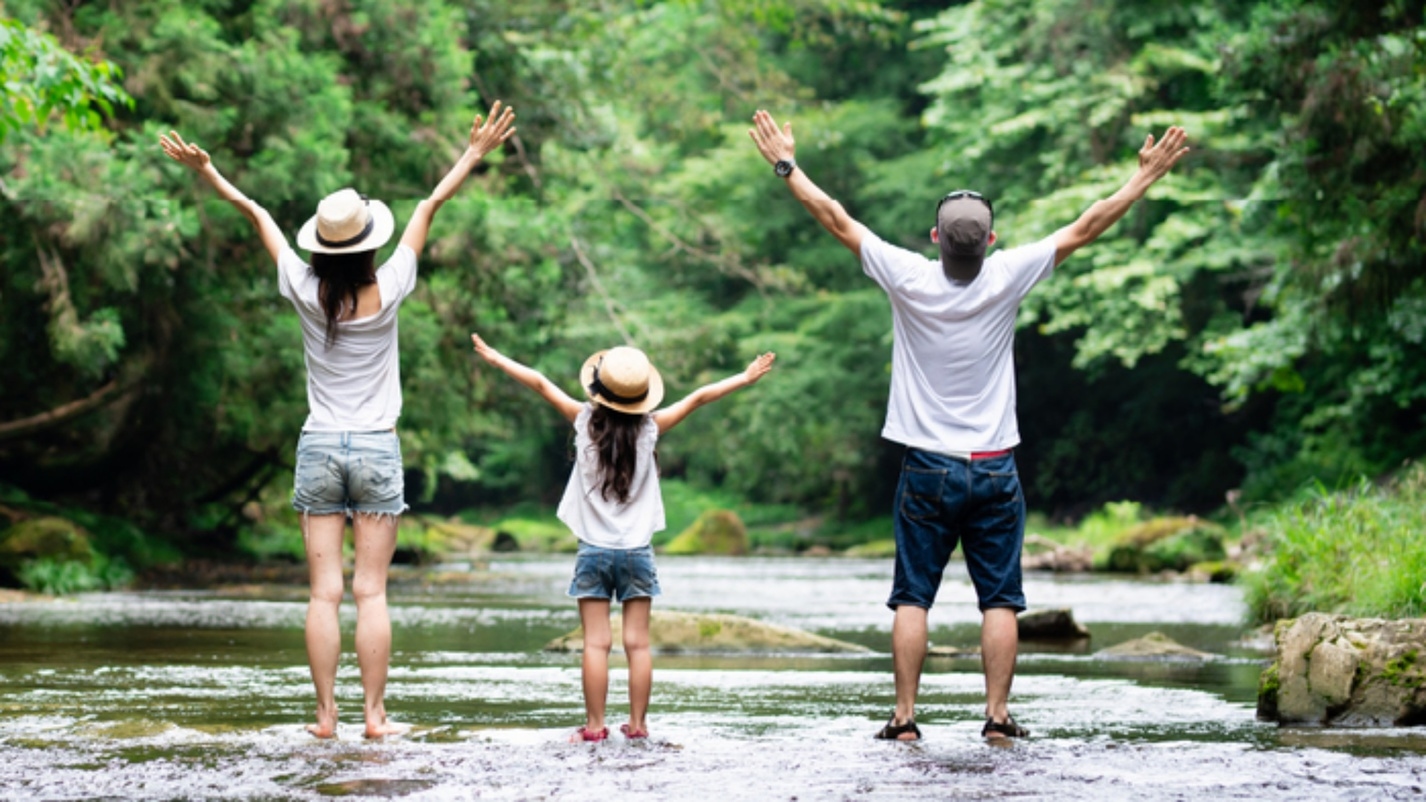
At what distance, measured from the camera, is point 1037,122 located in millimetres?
29062

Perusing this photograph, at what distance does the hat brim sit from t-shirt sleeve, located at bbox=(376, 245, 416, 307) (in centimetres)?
8

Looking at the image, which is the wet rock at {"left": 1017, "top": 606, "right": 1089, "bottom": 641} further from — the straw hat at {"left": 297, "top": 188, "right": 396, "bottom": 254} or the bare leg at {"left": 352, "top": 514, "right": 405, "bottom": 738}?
the straw hat at {"left": 297, "top": 188, "right": 396, "bottom": 254}

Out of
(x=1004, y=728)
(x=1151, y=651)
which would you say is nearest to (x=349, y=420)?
(x=1004, y=728)

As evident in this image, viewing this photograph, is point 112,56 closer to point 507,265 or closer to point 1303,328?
point 507,265

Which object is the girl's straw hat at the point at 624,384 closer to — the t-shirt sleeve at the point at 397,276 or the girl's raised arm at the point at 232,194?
the t-shirt sleeve at the point at 397,276

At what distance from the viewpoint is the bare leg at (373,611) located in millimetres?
6141

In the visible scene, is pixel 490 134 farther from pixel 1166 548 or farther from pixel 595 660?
pixel 1166 548

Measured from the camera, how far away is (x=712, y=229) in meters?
24.0

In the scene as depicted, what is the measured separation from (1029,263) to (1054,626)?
21.1ft

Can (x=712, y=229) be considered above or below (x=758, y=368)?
above

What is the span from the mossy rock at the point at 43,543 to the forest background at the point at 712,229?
4.12 ft

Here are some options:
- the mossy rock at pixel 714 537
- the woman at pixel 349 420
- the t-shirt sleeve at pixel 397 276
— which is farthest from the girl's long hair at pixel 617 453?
the mossy rock at pixel 714 537

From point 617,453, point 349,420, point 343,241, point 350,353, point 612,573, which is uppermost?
point 343,241

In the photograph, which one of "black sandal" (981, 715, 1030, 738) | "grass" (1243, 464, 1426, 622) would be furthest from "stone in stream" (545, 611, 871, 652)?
"black sandal" (981, 715, 1030, 738)
